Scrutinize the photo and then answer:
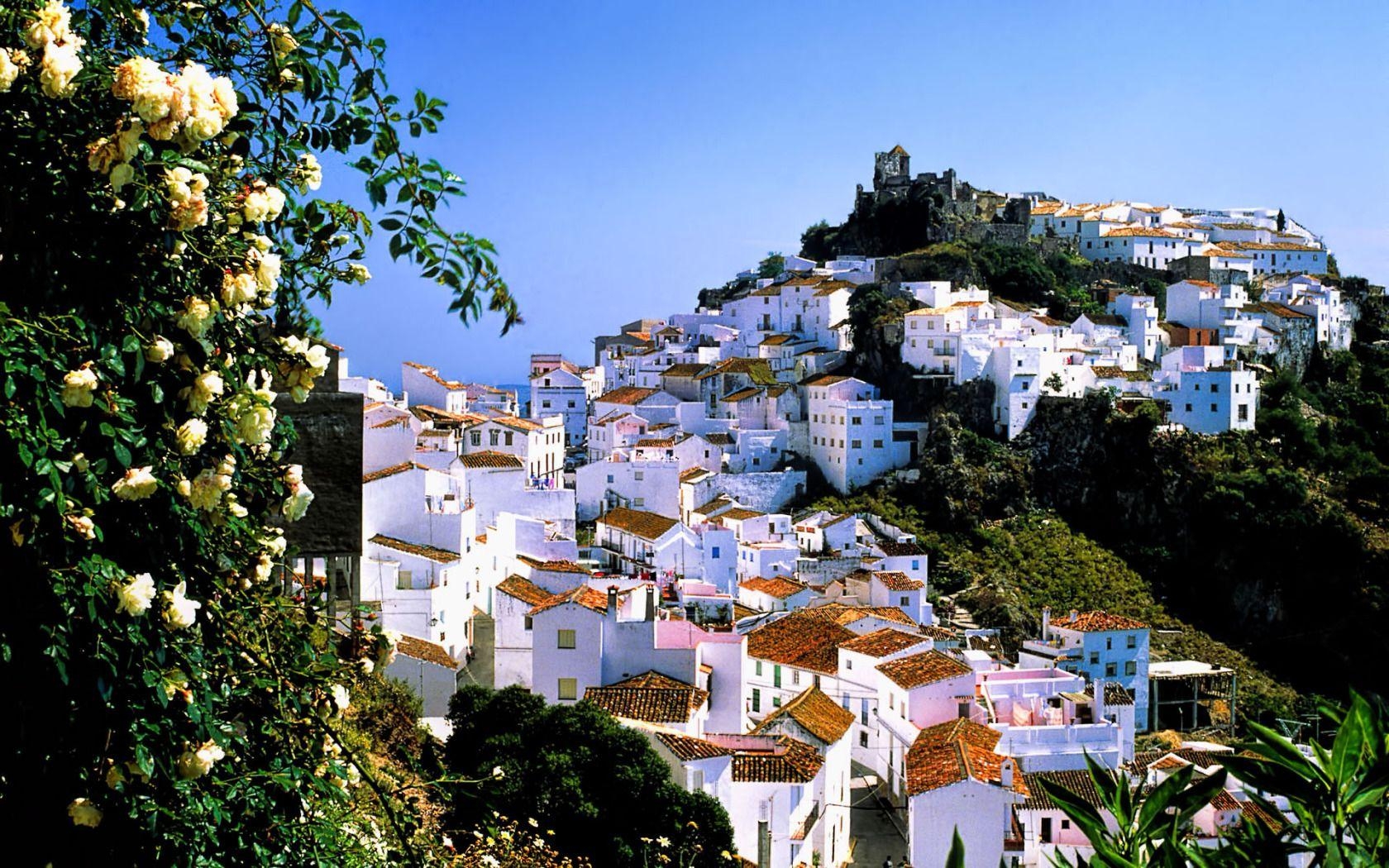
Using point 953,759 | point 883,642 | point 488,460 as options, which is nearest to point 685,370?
point 488,460

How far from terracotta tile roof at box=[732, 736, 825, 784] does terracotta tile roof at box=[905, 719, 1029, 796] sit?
2180 mm

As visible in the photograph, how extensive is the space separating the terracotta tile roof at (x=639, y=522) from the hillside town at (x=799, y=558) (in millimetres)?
114

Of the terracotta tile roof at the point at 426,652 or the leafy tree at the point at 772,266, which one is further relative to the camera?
the leafy tree at the point at 772,266

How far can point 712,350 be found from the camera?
5128 centimetres

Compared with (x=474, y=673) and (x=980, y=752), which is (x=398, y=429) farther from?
(x=980, y=752)

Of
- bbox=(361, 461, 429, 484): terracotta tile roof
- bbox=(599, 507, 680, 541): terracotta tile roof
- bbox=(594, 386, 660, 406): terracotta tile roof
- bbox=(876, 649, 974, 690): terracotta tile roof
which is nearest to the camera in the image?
bbox=(361, 461, 429, 484): terracotta tile roof

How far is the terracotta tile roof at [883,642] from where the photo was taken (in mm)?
24234

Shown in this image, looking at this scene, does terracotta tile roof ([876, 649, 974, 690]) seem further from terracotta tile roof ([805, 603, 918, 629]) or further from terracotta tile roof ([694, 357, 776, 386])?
terracotta tile roof ([694, 357, 776, 386])

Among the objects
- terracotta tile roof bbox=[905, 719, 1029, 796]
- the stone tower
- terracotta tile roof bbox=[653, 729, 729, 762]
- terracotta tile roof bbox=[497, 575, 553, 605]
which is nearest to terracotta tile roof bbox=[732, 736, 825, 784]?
terracotta tile roof bbox=[653, 729, 729, 762]

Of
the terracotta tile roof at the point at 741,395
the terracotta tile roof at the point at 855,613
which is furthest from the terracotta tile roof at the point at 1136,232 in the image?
the terracotta tile roof at the point at 855,613

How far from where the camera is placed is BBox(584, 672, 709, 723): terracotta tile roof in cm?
1691

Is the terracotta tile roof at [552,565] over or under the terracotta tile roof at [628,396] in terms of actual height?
under

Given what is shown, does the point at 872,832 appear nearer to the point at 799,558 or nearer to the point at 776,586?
the point at 776,586

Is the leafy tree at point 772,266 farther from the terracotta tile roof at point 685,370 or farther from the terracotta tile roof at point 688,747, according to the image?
the terracotta tile roof at point 688,747
